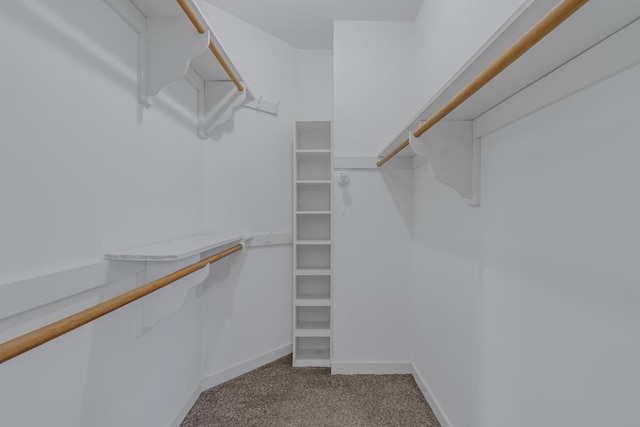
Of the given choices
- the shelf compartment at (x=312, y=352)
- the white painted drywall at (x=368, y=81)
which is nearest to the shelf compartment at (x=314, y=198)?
the white painted drywall at (x=368, y=81)

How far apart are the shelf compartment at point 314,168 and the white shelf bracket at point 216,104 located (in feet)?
2.61

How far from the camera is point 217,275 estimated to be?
83.0 inches

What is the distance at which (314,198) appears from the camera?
2.67 metres

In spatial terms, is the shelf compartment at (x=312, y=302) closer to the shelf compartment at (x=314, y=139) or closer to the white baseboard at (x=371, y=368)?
the white baseboard at (x=371, y=368)

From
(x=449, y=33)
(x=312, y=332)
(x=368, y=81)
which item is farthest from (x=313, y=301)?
(x=449, y=33)

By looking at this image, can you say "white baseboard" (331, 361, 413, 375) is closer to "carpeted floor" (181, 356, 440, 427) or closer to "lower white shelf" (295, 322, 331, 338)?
"carpeted floor" (181, 356, 440, 427)

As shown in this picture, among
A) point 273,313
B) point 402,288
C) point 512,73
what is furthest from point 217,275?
point 512,73

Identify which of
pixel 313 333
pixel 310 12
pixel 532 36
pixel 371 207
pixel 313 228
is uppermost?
pixel 310 12

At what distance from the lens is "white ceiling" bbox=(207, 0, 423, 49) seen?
213 centimetres

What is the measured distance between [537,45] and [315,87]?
7.12 feet

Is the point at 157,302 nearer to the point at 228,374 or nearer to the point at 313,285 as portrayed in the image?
the point at 228,374

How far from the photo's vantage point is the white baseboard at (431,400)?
1640 mm

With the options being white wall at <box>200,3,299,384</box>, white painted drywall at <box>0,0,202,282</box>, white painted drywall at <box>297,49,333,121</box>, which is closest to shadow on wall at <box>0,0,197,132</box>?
white painted drywall at <box>0,0,202,282</box>

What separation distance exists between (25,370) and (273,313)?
1.70 metres
